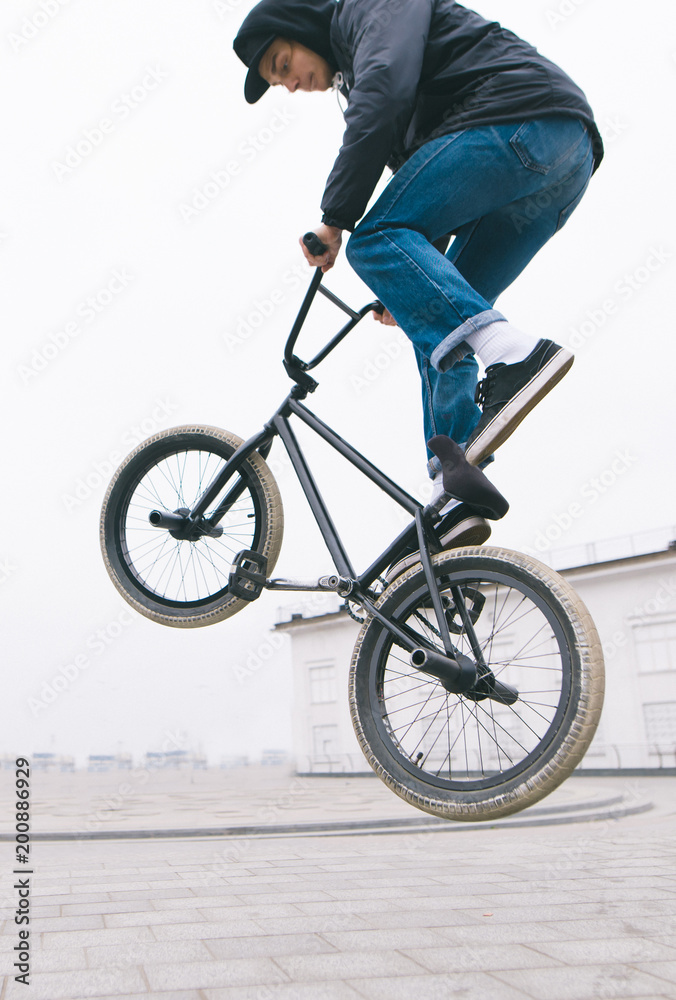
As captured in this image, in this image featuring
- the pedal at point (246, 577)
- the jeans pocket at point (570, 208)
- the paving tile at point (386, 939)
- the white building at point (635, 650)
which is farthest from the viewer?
the white building at point (635, 650)

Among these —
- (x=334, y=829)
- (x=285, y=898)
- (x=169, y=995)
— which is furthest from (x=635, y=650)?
(x=169, y=995)

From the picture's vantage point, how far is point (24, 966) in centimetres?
361

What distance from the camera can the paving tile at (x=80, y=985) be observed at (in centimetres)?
336

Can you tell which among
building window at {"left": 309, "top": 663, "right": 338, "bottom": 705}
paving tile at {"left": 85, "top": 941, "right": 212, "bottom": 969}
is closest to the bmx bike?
paving tile at {"left": 85, "top": 941, "right": 212, "bottom": 969}

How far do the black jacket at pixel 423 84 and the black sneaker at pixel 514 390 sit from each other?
68 centimetres

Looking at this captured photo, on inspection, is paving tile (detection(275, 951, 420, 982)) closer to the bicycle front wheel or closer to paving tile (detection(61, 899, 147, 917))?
the bicycle front wheel

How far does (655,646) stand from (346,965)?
81.5 feet

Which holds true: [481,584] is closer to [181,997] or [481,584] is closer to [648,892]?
[181,997]

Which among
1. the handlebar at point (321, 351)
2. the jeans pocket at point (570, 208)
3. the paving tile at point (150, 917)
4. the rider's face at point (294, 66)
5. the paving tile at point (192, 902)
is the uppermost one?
the rider's face at point (294, 66)

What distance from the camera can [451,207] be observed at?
2.64 m

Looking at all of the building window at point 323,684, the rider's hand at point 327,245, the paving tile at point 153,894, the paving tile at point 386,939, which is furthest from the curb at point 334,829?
the building window at point 323,684

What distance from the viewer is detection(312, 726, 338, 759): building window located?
34.5 metres

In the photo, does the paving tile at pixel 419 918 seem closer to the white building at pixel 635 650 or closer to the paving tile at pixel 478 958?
the paving tile at pixel 478 958

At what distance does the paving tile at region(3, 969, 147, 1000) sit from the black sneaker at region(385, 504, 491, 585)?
2.24 metres
